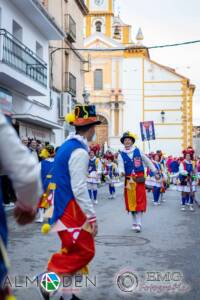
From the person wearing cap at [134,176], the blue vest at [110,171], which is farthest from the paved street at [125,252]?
the blue vest at [110,171]

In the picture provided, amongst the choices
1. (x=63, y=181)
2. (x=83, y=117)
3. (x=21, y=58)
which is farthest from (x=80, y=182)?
(x=21, y=58)

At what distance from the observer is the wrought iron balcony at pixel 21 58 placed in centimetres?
1775

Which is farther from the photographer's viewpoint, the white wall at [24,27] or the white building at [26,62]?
the white wall at [24,27]

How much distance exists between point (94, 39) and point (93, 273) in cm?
5325

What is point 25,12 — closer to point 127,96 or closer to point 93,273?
point 93,273

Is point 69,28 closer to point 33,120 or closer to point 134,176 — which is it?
point 33,120

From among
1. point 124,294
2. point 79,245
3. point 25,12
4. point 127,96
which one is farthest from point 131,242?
point 127,96

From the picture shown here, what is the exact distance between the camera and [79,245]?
16.8 feet

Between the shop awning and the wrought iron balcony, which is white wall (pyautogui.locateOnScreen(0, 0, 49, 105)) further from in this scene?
the shop awning

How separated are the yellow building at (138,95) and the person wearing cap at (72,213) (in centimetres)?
5022

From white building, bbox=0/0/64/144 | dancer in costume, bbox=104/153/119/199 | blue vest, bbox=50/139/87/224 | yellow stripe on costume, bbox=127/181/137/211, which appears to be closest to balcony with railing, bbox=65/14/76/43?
white building, bbox=0/0/64/144

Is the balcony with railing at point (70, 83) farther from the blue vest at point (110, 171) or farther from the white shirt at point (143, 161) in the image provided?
the white shirt at point (143, 161)

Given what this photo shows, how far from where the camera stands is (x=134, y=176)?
11.1 meters

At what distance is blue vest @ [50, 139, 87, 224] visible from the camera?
5.25 metres
